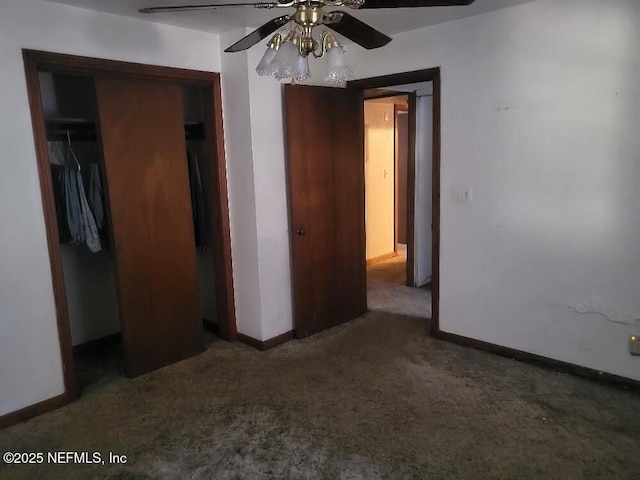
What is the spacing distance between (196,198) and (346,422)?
2.04 metres

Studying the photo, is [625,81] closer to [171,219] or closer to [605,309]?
[605,309]

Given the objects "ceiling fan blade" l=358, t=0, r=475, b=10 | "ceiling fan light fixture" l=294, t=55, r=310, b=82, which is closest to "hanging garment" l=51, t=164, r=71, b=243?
"ceiling fan light fixture" l=294, t=55, r=310, b=82

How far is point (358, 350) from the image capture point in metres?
3.42

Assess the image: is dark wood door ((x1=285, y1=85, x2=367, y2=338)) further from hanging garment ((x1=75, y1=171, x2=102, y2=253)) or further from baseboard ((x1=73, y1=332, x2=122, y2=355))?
baseboard ((x1=73, y1=332, x2=122, y2=355))

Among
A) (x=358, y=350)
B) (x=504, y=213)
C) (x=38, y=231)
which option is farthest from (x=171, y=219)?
(x=504, y=213)

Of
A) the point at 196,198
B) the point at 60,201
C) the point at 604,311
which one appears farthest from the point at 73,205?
the point at 604,311

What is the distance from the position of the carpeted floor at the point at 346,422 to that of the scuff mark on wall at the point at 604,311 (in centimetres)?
42

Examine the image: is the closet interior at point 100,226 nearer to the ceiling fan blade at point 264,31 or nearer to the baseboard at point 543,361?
the ceiling fan blade at point 264,31

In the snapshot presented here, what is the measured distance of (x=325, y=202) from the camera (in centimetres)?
370

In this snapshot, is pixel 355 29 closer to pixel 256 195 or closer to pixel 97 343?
pixel 256 195

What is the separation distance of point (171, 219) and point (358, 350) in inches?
63.4

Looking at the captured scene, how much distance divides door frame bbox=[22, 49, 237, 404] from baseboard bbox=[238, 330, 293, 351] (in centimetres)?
10

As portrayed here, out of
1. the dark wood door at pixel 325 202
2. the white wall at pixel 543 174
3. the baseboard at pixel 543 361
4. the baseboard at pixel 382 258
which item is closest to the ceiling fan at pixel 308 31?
the white wall at pixel 543 174

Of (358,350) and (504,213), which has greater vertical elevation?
(504,213)
